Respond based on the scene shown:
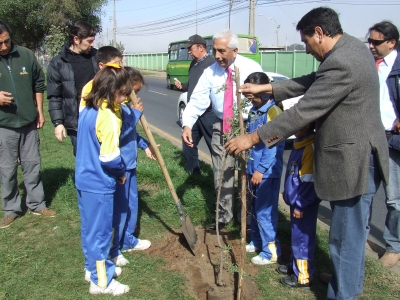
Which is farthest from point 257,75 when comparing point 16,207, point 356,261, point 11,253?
point 16,207

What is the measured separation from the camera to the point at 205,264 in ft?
12.1

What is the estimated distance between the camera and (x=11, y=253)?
380 centimetres

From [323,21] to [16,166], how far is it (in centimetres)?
356

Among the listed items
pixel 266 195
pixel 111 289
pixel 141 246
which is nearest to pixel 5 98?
pixel 141 246

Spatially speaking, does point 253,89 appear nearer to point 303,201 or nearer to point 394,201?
point 303,201

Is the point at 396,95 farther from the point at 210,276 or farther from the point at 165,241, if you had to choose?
the point at 165,241

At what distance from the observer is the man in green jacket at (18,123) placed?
4.29m

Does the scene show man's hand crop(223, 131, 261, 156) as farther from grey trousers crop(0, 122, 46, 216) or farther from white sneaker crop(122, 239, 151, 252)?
grey trousers crop(0, 122, 46, 216)

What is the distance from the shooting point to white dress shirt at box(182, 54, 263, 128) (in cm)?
394

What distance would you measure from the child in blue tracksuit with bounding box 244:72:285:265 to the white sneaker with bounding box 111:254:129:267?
1.14 metres

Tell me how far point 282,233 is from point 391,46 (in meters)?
2.09

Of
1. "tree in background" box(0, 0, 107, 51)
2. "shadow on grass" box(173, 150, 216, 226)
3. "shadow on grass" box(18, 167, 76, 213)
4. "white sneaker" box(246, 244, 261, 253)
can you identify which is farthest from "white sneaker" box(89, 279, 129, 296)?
"tree in background" box(0, 0, 107, 51)

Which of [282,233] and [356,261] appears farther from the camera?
[282,233]

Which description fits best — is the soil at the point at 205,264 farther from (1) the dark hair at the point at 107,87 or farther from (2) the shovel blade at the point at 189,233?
(1) the dark hair at the point at 107,87
